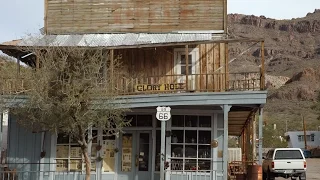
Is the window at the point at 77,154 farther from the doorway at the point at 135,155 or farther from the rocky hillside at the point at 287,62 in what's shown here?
the rocky hillside at the point at 287,62

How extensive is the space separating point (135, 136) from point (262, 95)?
5340 millimetres

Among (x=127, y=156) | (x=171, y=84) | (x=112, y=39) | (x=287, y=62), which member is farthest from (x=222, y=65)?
(x=287, y=62)

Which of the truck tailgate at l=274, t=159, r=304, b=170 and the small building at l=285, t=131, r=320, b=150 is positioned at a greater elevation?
the small building at l=285, t=131, r=320, b=150

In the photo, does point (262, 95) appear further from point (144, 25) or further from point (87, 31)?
point (87, 31)

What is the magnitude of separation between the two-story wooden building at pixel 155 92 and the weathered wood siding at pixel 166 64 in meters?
0.04

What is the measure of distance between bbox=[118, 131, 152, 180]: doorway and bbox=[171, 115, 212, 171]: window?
1076mm

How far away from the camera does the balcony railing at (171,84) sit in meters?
17.8

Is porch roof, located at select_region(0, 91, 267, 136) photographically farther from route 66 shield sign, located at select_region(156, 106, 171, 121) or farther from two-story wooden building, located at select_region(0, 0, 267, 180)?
route 66 shield sign, located at select_region(156, 106, 171, 121)

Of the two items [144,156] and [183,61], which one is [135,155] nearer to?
[144,156]

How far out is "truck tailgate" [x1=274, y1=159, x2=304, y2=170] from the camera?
23625mm

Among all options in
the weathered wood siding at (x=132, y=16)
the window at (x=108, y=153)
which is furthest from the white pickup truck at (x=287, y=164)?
the window at (x=108, y=153)

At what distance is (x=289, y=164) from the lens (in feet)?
77.7

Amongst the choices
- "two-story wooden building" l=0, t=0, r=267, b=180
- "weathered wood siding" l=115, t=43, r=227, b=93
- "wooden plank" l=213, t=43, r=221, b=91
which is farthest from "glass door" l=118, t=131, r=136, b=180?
"wooden plank" l=213, t=43, r=221, b=91

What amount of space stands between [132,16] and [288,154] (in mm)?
10030
